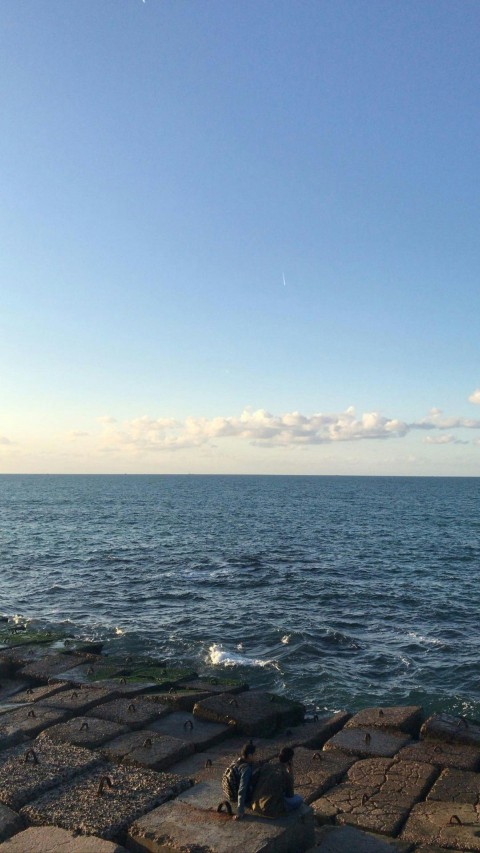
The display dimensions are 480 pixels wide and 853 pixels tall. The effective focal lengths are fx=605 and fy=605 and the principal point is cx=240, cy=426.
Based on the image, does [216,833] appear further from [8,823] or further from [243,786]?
[8,823]

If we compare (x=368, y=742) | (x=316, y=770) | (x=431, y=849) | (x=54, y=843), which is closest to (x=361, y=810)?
(x=431, y=849)

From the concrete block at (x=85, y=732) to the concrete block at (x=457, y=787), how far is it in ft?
20.3

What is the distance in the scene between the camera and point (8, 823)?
8609 millimetres

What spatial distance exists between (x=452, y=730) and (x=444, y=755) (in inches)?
45.5

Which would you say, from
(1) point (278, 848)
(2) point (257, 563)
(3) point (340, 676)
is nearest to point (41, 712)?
(1) point (278, 848)

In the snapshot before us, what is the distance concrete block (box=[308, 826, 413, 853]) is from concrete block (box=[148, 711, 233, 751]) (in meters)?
4.28

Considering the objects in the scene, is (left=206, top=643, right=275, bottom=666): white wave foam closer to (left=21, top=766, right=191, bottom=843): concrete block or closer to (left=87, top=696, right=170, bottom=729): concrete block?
(left=87, top=696, right=170, bottom=729): concrete block

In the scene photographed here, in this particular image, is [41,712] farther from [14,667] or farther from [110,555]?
[110,555]

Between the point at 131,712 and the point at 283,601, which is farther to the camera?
the point at 283,601

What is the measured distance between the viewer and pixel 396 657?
23688 millimetres

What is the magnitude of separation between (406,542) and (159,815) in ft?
178

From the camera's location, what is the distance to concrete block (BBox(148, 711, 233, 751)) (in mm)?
12773

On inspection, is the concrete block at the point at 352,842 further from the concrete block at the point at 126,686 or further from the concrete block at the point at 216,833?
the concrete block at the point at 126,686

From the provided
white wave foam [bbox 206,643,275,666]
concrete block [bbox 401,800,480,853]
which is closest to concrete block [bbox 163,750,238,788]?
concrete block [bbox 401,800,480,853]
